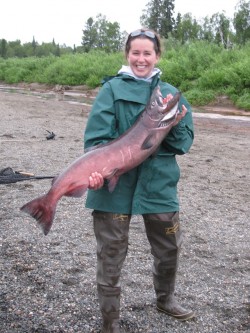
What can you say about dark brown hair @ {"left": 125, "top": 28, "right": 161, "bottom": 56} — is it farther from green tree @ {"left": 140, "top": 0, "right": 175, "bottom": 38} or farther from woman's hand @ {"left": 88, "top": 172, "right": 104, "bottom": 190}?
green tree @ {"left": 140, "top": 0, "right": 175, "bottom": 38}

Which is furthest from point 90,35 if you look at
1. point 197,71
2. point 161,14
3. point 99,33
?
point 197,71

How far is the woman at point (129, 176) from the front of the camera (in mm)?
3160

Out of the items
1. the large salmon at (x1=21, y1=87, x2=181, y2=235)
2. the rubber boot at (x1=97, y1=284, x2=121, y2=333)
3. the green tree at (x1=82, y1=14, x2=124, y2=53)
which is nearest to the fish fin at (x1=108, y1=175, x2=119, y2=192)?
the large salmon at (x1=21, y1=87, x2=181, y2=235)

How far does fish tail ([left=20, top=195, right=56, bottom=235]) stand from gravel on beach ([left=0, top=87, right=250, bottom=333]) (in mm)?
882

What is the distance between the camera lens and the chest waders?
3.17m

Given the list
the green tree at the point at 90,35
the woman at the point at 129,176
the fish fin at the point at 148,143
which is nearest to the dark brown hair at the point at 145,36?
the woman at the point at 129,176

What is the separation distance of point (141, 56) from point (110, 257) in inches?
52.4

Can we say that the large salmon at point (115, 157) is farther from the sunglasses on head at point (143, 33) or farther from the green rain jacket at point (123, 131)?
the sunglasses on head at point (143, 33)

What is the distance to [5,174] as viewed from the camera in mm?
6270

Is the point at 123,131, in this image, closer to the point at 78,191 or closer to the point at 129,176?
the point at 129,176

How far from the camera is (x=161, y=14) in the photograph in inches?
2776

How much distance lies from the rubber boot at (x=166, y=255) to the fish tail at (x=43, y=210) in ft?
2.23

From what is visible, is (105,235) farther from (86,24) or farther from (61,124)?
(86,24)

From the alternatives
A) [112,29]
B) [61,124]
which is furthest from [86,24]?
[61,124]
